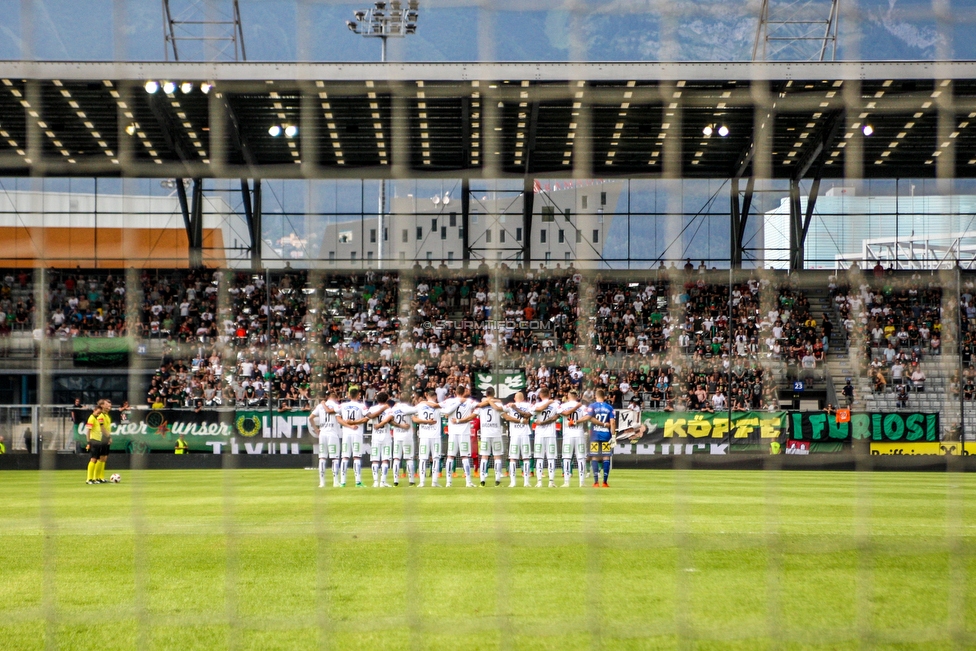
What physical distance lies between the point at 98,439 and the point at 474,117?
12103mm

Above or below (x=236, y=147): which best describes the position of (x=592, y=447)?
below

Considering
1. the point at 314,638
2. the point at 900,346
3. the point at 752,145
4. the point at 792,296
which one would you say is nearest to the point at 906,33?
the point at 314,638

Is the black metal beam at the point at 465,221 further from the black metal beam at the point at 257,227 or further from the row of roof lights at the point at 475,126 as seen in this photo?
the black metal beam at the point at 257,227

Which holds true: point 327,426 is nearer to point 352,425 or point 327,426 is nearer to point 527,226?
point 352,425

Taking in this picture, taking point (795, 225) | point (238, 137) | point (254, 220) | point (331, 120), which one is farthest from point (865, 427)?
point (254, 220)

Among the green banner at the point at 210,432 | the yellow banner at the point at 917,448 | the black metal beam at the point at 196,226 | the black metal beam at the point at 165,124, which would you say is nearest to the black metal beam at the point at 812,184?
the yellow banner at the point at 917,448

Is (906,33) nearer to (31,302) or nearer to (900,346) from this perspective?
(900,346)

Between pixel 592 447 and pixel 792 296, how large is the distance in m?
8.57

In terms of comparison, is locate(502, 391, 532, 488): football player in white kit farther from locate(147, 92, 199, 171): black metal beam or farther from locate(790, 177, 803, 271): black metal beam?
locate(790, 177, 803, 271): black metal beam

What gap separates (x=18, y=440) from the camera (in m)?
22.8

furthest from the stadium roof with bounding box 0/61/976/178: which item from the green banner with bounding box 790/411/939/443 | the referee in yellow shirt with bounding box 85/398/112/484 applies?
the green banner with bounding box 790/411/939/443

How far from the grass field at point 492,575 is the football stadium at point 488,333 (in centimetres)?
5

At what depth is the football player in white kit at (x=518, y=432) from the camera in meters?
16.0

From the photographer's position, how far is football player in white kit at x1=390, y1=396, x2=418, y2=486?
1638 centimetres
